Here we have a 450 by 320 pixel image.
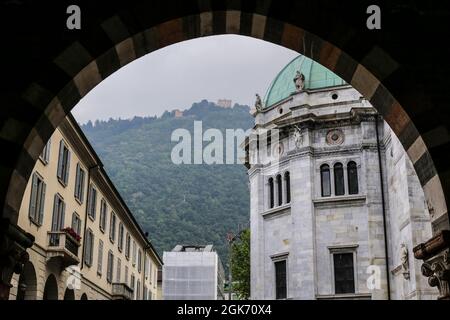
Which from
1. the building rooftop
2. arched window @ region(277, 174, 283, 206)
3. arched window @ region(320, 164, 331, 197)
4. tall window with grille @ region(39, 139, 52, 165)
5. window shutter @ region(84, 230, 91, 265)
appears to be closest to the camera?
tall window with grille @ region(39, 139, 52, 165)

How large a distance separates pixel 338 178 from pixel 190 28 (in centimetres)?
2766

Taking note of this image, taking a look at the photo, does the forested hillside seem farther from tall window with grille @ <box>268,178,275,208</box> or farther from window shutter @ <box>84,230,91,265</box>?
tall window with grille @ <box>268,178,275,208</box>

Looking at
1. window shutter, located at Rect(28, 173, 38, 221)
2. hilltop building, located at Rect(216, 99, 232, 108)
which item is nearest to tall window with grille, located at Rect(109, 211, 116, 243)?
window shutter, located at Rect(28, 173, 38, 221)

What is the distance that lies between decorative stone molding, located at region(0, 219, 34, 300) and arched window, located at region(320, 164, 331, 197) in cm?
2873

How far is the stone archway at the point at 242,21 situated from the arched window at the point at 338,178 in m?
26.8

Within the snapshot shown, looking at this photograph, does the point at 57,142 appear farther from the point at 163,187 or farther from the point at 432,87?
the point at 163,187

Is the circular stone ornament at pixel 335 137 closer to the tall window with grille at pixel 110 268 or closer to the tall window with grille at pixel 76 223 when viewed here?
the tall window with grille at pixel 76 223

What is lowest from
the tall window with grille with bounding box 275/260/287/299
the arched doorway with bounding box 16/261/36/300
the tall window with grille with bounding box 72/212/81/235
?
the arched doorway with bounding box 16/261/36/300

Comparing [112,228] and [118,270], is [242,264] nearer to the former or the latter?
[118,270]

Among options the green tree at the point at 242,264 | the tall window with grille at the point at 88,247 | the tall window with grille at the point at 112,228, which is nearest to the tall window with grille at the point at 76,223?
the tall window with grille at the point at 88,247

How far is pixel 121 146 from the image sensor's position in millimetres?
133875

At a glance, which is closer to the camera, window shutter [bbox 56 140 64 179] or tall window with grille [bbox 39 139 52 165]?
tall window with grille [bbox 39 139 52 165]

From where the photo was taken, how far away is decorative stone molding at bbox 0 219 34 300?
6875 millimetres
